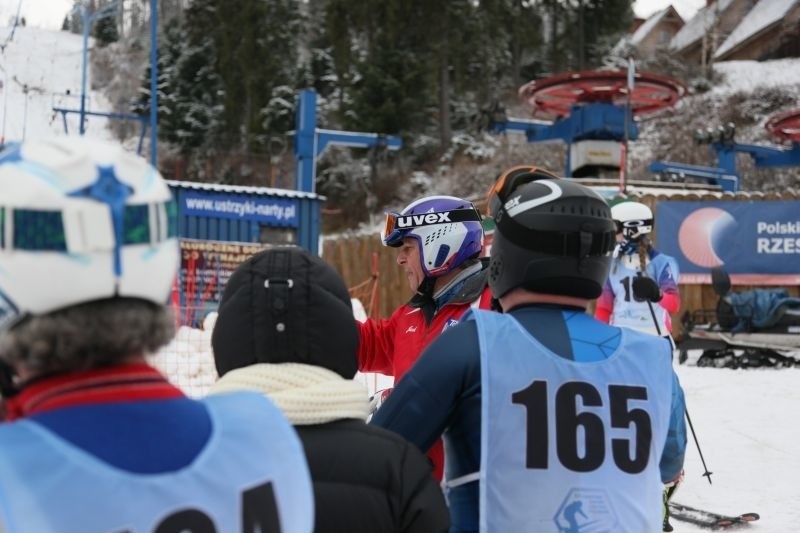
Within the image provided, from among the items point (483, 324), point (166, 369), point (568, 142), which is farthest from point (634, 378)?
point (568, 142)

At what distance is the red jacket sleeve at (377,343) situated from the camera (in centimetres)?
338

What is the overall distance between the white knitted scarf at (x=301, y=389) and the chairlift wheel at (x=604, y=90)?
16307 mm

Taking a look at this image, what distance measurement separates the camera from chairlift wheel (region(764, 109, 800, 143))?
18000 millimetres

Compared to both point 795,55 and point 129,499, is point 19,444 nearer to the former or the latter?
point 129,499

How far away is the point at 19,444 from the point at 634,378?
1355mm

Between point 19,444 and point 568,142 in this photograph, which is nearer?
point 19,444

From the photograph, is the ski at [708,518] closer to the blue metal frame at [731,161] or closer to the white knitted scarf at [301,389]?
the white knitted scarf at [301,389]

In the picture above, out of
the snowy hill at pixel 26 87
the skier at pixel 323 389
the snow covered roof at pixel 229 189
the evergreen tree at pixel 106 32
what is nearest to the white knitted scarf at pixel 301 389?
the skier at pixel 323 389

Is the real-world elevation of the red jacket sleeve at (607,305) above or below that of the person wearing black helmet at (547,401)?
below

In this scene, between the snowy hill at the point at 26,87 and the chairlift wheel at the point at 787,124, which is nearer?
the snowy hill at the point at 26,87

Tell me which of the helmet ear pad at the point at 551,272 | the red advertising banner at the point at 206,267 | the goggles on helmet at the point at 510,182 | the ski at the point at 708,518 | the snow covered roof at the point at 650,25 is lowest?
the ski at the point at 708,518

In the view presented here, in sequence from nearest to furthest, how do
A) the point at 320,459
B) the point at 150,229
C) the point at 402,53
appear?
the point at 150,229 → the point at 320,459 → the point at 402,53

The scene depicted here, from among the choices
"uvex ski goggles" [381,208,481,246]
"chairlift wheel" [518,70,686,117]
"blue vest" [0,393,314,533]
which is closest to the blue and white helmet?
"uvex ski goggles" [381,208,481,246]

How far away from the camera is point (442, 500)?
1.72 m
